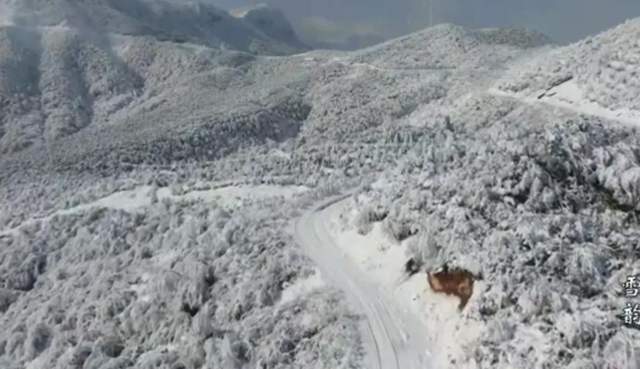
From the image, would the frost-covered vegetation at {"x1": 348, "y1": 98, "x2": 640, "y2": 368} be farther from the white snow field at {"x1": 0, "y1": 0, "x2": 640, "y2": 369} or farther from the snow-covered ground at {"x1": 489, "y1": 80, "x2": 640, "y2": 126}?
the snow-covered ground at {"x1": 489, "y1": 80, "x2": 640, "y2": 126}

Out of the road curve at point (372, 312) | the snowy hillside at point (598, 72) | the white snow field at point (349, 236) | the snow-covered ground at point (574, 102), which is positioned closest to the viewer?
the road curve at point (372, 312)

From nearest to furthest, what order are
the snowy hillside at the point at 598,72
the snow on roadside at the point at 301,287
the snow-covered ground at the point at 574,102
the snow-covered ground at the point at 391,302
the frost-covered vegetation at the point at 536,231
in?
the frost-covered vegetation at the point at 536,231 < the snow-covered ground at the point at 391,302 < the snow on roadside at the point at 301,287 < the snow-covered ground at the point at 574,102 < the snowy hillside at the point at 598,72

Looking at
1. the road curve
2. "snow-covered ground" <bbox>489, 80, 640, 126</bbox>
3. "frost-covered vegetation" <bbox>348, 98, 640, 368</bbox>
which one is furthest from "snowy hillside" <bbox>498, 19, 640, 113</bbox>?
the road curve

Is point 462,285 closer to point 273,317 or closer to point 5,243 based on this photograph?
point 273,317

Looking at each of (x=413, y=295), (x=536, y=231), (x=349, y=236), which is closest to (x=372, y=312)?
(x=413, y=295)

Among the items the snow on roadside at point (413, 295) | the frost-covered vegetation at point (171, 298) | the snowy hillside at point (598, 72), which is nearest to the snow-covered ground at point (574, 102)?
the snowy hillside at point (598, 72)

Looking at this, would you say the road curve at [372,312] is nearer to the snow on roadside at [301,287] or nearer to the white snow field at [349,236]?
the white snow field at [349,236]

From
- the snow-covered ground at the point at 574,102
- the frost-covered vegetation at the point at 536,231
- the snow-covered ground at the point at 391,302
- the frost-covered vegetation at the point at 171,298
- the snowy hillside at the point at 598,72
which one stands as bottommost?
the frost-covered vegetation at the point at 171,298
